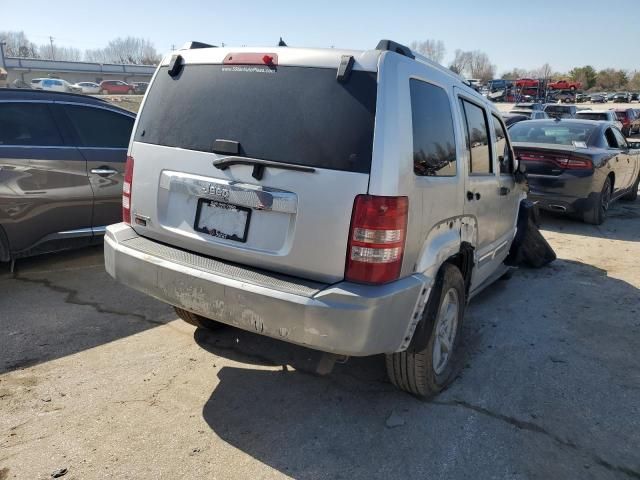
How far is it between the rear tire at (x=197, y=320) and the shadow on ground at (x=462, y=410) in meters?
0.09

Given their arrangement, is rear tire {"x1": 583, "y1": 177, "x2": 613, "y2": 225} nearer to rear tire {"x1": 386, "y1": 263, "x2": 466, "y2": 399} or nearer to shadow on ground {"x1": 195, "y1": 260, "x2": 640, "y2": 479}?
shadow on ground {"x1": 195, "y1": 260, "x2": 640, "y2": 479}

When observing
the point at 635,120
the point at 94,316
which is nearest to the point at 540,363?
the point at 94,316

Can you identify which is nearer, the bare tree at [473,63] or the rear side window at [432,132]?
the rear side window at [432,132]

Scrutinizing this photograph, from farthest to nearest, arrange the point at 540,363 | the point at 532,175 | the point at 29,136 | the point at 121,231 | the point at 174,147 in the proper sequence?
the point at 532,175 < the point at 29,136 < the point at 540,363 < the point at 121,231 < the point at 174,147

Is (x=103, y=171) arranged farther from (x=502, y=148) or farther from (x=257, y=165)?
(x=502, y=148)

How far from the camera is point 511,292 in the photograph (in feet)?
17.9

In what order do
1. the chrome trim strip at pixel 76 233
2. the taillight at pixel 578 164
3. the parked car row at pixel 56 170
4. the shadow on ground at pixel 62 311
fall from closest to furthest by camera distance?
the shadow on ground at pixel 62 311 → the parked car row at pixel 56 170 → the chrome trim strip at pixel 76 233 → the taillight at pixel 578 164

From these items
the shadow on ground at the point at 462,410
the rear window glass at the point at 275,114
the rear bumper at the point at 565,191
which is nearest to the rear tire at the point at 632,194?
the rear bumper at the point at 565,191

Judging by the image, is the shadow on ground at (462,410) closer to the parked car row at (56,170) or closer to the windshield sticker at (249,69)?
the windshield sticker at (249,69)

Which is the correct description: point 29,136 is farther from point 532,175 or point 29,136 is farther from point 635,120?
point 635,120

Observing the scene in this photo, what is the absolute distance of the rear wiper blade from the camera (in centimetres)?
260

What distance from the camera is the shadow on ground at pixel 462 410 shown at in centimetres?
270

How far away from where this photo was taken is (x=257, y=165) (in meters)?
2.71

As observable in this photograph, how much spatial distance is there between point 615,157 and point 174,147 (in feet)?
27.7
